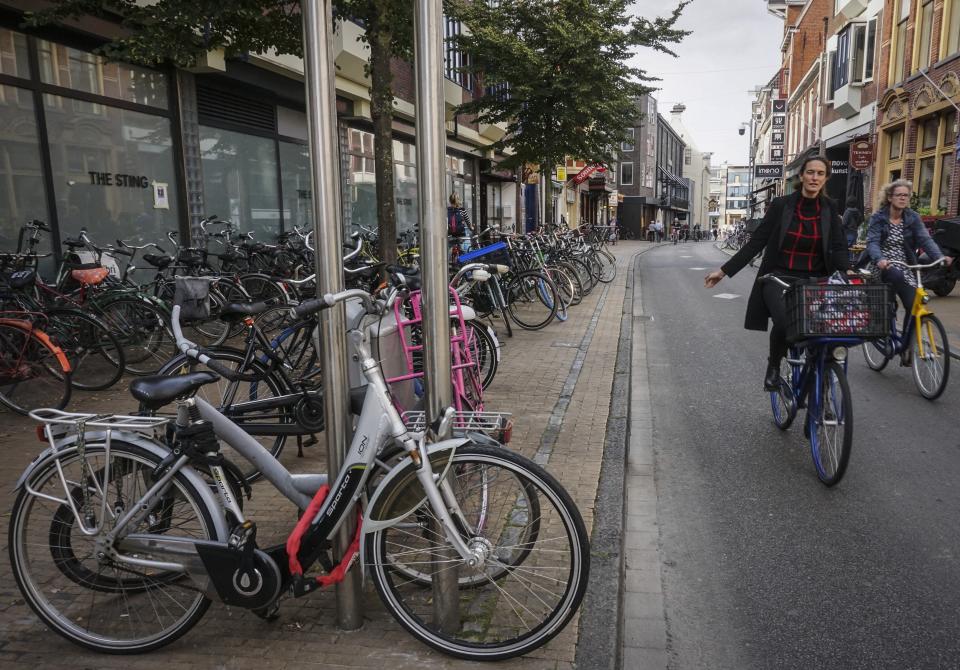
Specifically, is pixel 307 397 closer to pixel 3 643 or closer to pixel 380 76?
pixel 3 643

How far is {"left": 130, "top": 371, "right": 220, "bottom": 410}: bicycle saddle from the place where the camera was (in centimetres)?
246

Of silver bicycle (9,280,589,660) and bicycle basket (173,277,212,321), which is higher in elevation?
bicycle basket (173,277,212,321)

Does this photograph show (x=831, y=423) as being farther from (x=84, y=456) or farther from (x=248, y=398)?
(x=84, y=456)

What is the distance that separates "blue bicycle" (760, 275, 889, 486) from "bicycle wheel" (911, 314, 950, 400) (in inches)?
84.9

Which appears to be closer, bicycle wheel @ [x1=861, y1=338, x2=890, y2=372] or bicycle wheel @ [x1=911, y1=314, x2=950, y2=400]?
bicycle wheel @ [x1=911, y1=314, x2=950, y2=400]

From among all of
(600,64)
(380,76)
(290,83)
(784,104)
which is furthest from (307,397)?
(784,104)

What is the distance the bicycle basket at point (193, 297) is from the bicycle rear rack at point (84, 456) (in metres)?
2.47

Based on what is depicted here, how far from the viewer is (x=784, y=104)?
43.7 m

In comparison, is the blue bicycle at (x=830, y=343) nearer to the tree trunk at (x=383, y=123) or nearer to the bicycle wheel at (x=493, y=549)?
the bicycle wheel at (x=493, y=549)

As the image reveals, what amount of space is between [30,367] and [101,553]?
3.68m

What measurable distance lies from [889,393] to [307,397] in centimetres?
517

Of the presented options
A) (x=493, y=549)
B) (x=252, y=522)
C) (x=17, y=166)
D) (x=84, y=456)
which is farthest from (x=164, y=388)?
(x=17, y=166)

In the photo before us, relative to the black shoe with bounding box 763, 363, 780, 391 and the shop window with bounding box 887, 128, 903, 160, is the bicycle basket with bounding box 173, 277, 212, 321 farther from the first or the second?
the shop window with bounding box 887, 128, 903, 160

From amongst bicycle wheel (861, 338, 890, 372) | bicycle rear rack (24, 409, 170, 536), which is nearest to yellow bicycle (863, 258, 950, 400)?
bicycle wheel (861, 338, 890, 372)
